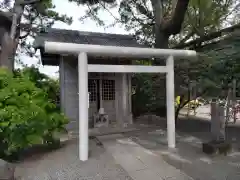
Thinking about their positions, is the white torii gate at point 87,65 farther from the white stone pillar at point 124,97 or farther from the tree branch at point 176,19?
the white stone pillar at point 124,97

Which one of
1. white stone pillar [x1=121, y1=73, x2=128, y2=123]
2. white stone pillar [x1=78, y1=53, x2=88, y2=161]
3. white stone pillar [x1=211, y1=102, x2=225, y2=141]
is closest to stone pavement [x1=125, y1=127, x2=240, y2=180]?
white stone pillar [x1=211, y1=102, x2=225, y2=141]

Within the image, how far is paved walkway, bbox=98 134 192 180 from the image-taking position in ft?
15.5

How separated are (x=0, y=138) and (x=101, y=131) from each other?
13.4 ft

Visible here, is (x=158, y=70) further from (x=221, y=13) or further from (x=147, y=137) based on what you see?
(x=221, y=13)

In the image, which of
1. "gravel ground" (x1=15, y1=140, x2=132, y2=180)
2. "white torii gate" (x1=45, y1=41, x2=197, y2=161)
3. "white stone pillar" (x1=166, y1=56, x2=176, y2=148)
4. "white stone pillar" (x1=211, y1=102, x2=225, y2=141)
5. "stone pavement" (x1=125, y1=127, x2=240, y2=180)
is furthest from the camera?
"white stone pillar" (x1=166, y1=56, x2=176, y2=148)

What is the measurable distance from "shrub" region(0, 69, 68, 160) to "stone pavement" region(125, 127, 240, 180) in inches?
126

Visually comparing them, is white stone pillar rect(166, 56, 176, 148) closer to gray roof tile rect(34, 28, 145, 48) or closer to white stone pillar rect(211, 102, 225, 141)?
white stone pillar rect(211, 102, 225, 141)

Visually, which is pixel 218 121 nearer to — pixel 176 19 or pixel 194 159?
pixel 194 159

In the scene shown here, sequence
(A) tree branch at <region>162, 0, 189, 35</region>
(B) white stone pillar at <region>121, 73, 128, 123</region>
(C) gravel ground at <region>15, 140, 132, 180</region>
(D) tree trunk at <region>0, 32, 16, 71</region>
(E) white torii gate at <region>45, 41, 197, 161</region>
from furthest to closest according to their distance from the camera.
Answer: (B) white stone pillar at <region>121, 73, 128, 123</region>
(A) tree branch at <region>162, 0, 189, 35</region>
(D) tree trunk at <region>0, 32, 16, 71</region>
(E) white torii gate at <region>45, 41, 197, 161</region>
(C) gravel ground at <region>15, 140, 132, 180</region>

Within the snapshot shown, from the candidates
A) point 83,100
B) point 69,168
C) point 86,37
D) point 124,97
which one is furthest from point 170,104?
point 86,37

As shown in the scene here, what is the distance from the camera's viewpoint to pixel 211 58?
6.32m

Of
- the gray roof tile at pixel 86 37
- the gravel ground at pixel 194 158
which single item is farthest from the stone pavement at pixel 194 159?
the gray roof tile at pixel 86 37

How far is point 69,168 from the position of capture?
16.3 feet

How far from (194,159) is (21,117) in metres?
4.60
